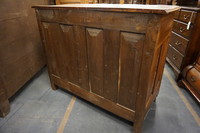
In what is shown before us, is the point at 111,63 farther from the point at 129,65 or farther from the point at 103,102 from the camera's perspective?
the point at 103,102

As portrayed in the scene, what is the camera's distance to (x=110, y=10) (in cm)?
89

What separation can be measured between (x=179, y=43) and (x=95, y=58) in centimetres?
141

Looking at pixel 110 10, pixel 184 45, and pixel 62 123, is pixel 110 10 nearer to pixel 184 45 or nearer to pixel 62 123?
pixel 62 123

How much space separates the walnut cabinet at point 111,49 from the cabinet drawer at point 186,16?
0.74 m

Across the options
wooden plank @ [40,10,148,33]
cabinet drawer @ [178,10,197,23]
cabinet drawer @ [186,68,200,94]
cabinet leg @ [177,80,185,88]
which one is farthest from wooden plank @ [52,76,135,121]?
cabinet drawer @ [178,10,197,23]

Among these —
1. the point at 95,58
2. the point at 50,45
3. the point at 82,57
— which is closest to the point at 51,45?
the point at 50,45

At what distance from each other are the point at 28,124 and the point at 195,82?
6.22 feet

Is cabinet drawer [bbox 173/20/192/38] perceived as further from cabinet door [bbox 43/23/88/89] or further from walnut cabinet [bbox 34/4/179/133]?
cabinet door [bbox 43/23/88/89]

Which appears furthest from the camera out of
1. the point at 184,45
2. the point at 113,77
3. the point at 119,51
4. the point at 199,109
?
the point at 184,45

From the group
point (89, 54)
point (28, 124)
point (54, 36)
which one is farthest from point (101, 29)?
point (28, 124)

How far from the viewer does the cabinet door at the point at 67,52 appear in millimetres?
1217

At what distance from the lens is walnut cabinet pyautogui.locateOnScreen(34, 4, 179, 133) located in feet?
2.78

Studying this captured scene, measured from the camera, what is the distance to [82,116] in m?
1.42

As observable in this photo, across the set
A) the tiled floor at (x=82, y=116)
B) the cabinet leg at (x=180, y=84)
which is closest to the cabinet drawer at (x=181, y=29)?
the cabinet leg at (x=180, y=84)
